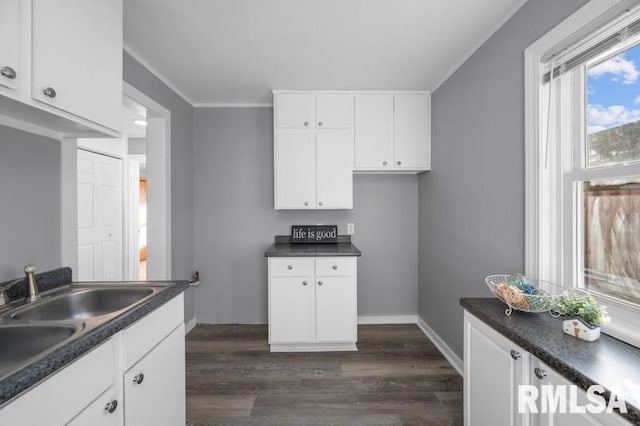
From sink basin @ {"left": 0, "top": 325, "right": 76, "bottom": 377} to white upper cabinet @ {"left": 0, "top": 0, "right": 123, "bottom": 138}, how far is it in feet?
2.63

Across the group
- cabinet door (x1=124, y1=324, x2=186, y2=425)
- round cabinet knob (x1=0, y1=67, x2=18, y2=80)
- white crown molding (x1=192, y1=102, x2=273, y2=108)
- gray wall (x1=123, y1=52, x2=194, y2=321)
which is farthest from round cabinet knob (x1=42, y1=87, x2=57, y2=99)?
white crown molding (x1=192, y1=102, x2=273, y2=108)

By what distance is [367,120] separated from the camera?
9.67ft

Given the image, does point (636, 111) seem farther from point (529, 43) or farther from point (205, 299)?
point (205, 299)

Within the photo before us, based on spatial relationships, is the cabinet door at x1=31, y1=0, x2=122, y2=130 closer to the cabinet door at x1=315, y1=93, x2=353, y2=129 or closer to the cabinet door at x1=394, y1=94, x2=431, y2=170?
the cabinet door at x1=315, y1=93, x2=353, y2=129

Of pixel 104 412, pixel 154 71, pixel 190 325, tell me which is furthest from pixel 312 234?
pixel 104 412

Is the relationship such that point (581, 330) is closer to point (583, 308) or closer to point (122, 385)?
point (583, 308)

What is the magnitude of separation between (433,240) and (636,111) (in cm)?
186

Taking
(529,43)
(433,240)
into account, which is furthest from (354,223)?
(529,43)

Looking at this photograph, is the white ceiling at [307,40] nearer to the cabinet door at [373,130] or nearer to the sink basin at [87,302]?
the cabinet door at [373,130]

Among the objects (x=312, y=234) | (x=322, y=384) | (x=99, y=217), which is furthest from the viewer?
(x=99, y=217)

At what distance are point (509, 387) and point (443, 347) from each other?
5.16 feet

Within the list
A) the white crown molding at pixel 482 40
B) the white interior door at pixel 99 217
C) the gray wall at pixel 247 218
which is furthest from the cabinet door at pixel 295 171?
the white interior door at pixel 99 217

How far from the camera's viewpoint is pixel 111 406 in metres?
1.02

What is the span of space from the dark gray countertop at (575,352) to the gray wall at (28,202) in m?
2.24
